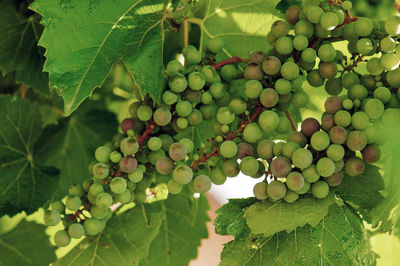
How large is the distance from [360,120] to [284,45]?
14cm

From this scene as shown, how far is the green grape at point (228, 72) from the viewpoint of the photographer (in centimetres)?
68

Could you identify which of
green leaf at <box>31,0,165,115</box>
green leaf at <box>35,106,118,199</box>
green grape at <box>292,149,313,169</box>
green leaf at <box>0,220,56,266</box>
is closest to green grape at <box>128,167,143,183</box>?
green leaf at <box>31,0,165,115</box>

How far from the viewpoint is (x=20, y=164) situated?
92 centimetres

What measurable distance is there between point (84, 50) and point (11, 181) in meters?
0.37

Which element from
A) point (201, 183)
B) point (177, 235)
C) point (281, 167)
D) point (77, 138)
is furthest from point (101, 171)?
point (77, 138)

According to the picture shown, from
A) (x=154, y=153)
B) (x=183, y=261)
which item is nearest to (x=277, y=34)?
(x=154, y=153)

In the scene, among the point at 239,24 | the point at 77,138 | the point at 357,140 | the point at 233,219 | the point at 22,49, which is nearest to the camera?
the point at 357,140

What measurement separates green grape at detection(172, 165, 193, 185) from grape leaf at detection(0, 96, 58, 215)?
37 cm

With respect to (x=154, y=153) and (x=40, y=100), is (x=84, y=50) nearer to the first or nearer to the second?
(x=154, y=153)

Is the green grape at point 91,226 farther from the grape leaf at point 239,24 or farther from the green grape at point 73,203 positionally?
the grape leaf at point 239,24

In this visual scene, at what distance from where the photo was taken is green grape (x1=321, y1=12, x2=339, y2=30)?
59 centimetres

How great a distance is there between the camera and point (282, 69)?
62 cm

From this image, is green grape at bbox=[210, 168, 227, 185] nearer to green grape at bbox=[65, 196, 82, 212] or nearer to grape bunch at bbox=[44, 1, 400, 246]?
grape bunch at bbox=[44, 1, 400, 246]

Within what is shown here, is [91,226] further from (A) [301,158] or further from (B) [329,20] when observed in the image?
(B) [329,20]
